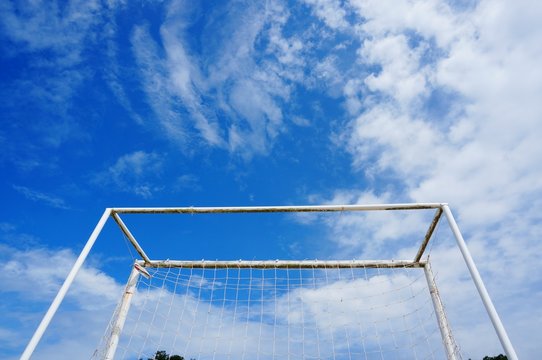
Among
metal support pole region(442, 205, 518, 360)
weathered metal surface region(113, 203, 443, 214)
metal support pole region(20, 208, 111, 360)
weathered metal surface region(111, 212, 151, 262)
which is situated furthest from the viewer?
weathered metal surface region(111, 212, 151, 262)

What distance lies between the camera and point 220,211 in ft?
19.6

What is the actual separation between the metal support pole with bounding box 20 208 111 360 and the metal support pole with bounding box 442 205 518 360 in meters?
5.80

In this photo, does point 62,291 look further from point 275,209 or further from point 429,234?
point 429,234

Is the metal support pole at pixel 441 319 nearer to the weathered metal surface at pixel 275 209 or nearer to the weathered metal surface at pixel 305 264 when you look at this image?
the weathered metal surface at pixel 305 264

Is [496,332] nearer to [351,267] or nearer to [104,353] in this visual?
[351,267]

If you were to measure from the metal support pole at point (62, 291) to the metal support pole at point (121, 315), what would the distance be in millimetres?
1340

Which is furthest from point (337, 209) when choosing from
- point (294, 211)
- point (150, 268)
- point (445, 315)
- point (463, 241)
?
point (150, 268)

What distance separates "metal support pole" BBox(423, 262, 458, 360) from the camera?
5.39m

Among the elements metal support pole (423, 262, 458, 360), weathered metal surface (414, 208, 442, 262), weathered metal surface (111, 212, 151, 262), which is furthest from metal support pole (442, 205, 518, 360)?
weathered metal surface (111, 212, 151, 262)

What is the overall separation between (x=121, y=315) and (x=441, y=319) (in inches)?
224

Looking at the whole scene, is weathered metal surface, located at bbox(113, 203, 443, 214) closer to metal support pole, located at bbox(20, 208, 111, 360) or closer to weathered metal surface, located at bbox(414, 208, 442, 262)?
weathered metal surface, located at bbox(414, 208, 442, 262)

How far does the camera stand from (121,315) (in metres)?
6.11

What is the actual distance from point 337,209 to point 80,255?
432 cm

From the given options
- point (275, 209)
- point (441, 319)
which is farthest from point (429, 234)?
point (275, 209)
